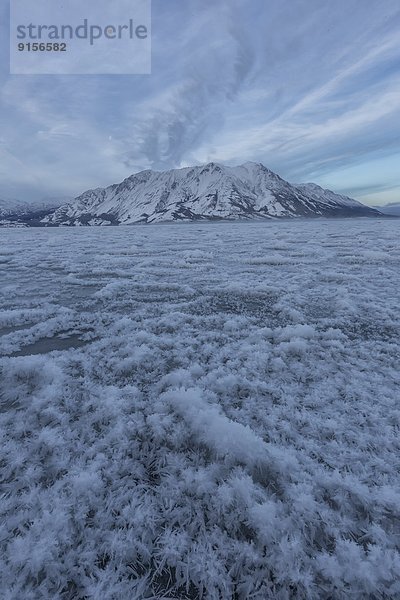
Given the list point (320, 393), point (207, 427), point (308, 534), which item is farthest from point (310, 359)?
point (308, 534)

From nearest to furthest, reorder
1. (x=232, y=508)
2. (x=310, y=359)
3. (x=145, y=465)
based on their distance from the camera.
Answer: (x=232, y=508)
(x=145, y=465)
(x=310, y=359)

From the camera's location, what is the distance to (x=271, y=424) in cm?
271

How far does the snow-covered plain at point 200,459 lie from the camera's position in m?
1.64

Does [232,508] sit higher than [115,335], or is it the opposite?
[115,335]

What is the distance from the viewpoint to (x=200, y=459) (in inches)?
92.7

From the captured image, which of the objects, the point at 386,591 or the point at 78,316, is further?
the point at 78,316

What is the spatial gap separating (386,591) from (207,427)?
4.76 ft

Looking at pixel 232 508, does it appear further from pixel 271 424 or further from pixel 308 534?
pixel 271 424

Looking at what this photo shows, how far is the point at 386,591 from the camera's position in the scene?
1.57 metres

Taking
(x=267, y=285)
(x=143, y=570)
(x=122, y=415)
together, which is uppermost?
(x=267, y=285)

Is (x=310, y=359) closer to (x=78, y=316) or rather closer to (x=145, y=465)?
(x=145, y=465)

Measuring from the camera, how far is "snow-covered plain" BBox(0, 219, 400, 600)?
1639 millimetres

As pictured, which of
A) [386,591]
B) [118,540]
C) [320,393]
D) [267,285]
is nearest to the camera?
[386,591]

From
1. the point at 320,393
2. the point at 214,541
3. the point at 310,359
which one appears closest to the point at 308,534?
the point at 214,541
